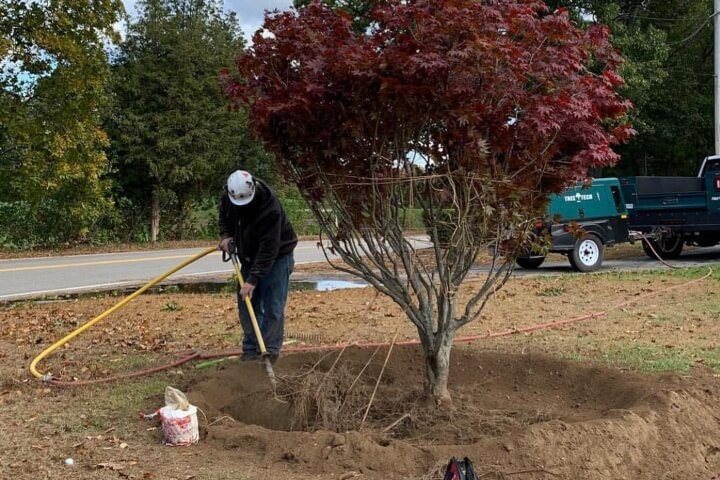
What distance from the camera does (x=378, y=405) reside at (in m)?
4.82

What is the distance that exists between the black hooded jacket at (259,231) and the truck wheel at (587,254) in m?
9.34

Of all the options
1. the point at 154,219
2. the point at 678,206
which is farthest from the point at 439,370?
the point at 154,219

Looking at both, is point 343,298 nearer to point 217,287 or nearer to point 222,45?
point 217,287

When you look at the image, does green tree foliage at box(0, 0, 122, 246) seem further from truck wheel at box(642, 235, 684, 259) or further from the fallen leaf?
the fallen leaf

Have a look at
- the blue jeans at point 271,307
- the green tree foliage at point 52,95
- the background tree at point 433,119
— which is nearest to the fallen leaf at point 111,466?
the background tree at point 433,119

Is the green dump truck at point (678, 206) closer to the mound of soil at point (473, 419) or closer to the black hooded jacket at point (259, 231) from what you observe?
the mound of soil at point (473, 419)

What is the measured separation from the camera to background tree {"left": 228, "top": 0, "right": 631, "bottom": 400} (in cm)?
372

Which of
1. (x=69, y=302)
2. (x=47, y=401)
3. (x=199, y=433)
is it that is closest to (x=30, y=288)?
(x=69, y=302)

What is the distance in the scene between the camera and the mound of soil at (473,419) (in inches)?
147

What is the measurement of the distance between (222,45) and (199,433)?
77.0 feet

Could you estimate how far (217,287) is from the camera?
41.7 feet

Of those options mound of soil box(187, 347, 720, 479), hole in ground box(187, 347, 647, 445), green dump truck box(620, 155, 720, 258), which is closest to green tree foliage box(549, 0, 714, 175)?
green dump truck box(620, 155, 720, 258)

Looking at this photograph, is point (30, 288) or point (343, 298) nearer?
point (343, 298)

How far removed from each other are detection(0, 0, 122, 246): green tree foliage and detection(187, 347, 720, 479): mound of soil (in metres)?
15.4
